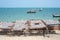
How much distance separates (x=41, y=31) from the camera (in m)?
2.50

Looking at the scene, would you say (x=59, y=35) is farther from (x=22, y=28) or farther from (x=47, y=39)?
(x=22, y=28)

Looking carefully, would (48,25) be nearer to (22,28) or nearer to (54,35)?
(54,35)

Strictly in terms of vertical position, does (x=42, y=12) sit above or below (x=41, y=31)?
above

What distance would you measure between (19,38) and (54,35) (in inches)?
19.6

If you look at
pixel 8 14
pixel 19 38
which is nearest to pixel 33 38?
pixel 19 38

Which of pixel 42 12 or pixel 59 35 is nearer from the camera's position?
pixel 59 35

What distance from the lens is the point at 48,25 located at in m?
2.62

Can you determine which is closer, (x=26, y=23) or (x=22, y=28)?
(x=22, y=28)

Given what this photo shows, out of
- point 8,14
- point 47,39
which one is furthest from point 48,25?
point 8,14

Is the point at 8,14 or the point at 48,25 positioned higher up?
the point at 8,14

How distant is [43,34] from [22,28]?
31 cm

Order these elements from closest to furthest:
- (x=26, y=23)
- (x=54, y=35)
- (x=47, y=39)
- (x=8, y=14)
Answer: (x=47, y=39) < (x=54, y=35) < (x=26, y=23) < (x=8, y=14)

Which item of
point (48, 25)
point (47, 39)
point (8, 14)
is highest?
point (8, 14)

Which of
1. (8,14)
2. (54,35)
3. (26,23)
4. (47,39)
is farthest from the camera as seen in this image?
(8,14)
